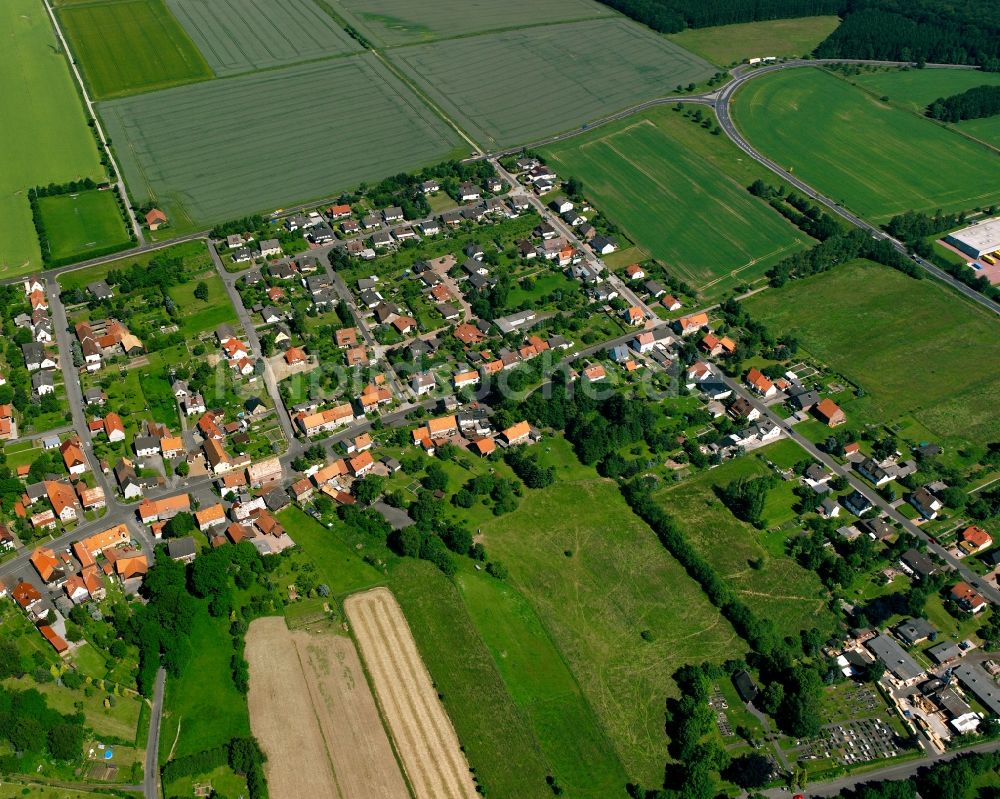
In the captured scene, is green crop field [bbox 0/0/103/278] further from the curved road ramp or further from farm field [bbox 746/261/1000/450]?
farm field [bbox 746/261/1000/450]

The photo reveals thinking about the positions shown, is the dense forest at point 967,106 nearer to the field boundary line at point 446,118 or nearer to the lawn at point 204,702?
the field boundary line at point 446,118

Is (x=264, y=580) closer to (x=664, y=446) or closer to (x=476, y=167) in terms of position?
(x=664, y=446)

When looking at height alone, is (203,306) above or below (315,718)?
above

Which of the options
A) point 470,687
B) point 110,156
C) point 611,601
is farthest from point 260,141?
point 470,687

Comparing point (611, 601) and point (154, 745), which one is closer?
point (154, 745)

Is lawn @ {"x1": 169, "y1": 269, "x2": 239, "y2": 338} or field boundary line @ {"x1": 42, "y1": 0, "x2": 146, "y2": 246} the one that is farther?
field boundary line @ {"x1": 42, "y1": 0, "x2": 146, "y2": 246}

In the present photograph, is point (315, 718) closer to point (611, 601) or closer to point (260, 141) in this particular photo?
point (611, 601)

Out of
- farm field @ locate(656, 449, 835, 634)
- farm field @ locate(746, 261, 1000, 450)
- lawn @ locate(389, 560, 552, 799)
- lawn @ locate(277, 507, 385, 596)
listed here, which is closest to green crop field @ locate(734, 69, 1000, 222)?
farm field @ locate(746, 261, 1000, 450)
